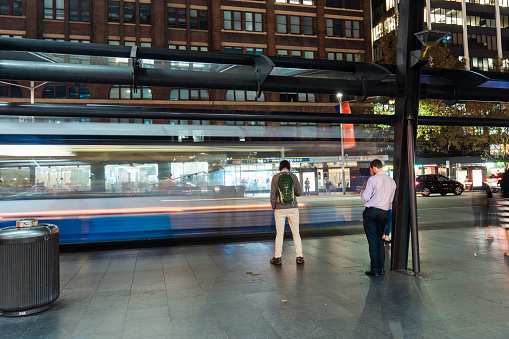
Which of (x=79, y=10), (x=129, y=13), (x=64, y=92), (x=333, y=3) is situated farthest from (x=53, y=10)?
(x=333, y=3)

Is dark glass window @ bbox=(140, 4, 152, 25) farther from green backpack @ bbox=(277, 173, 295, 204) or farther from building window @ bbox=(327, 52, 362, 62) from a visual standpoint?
green backpack @ bbox=(277, 173, 295, 204)

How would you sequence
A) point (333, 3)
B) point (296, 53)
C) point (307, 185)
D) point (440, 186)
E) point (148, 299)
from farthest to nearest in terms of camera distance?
point (333, 3), point (296, 53), point (440, 186), point (307, 185), point (148, 299)

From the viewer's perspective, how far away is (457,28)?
53969 mm

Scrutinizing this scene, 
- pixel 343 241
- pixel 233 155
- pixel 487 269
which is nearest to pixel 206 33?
pixel 233 155

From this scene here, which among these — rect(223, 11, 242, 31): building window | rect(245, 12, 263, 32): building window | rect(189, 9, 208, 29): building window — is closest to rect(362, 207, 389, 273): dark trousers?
rect(223, 11, 242, 31): building window

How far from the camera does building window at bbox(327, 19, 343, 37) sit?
130 feet

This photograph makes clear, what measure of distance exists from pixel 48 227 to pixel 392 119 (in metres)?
5.61

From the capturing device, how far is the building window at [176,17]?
35.7m

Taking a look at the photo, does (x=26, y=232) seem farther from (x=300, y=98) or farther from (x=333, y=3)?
(x=333, y=3)

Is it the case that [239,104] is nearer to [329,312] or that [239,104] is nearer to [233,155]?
[233,155]

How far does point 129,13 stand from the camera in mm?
34781

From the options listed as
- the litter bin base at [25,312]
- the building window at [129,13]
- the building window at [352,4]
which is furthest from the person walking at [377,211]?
the building window at [352,4]

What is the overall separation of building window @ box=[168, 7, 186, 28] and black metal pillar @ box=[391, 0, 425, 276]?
1285 inches

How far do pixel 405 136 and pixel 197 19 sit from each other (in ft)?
110
